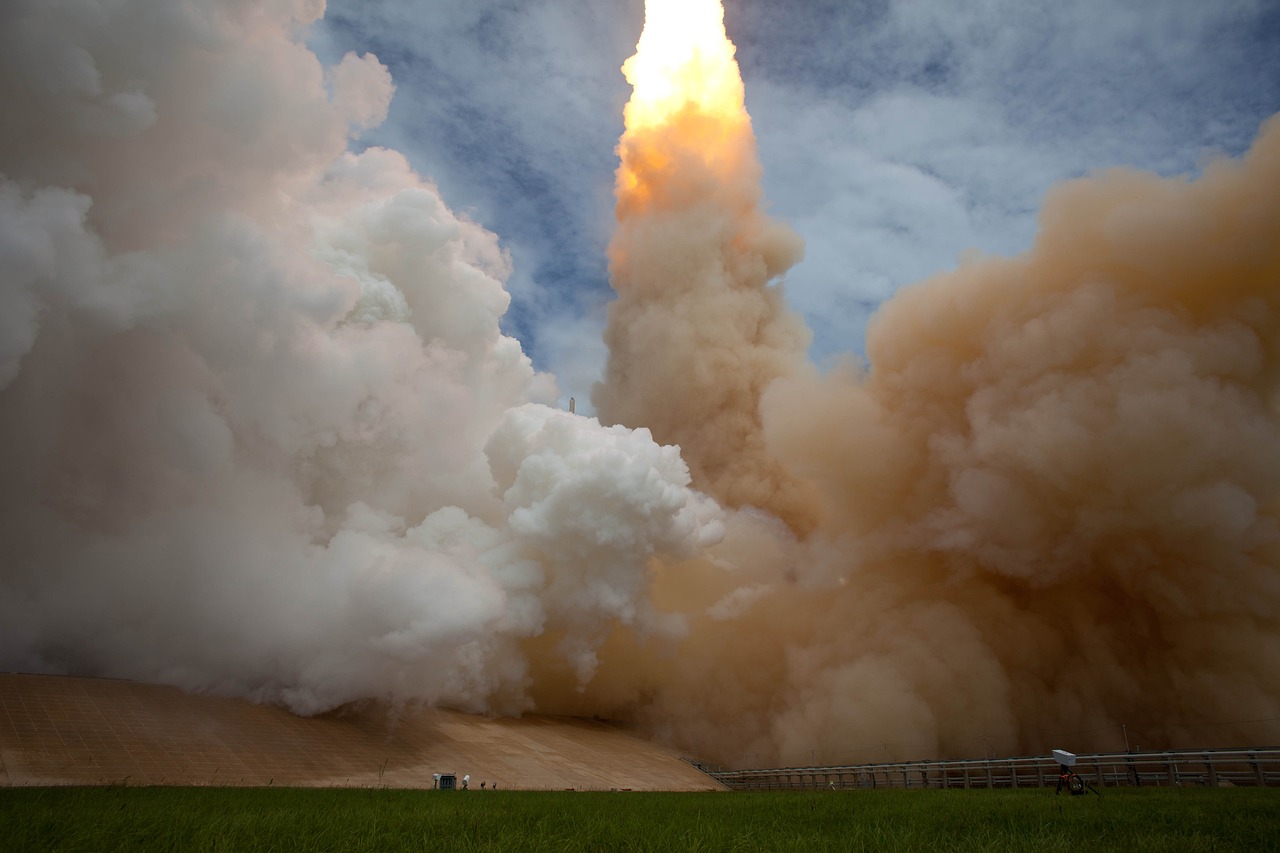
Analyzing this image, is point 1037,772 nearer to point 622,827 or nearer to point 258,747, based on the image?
point 622,827

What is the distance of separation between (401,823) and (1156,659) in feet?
170

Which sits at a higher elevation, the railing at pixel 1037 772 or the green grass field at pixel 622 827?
the railing at pixel 1037 772

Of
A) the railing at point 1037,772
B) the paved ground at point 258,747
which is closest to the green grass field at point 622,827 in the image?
the paved ground at point 258,747

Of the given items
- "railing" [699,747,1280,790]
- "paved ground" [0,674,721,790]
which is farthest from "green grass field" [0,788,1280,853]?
"railing" [699,747,1280,790]

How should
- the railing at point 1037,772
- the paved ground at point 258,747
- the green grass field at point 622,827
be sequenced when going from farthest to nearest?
1. the paved ground at point 258,747
2. the railing at point 1037,772
3. the green grass field at point 622,827

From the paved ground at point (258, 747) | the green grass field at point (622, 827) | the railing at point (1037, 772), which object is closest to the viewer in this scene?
the green grass field at point (622, 827)

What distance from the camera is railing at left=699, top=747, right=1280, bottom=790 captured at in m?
27.8

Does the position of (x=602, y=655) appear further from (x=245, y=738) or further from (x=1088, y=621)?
(x=1088, y=621)

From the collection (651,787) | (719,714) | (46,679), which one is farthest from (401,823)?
(719,714)

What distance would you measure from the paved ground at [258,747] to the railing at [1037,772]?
27.8ft

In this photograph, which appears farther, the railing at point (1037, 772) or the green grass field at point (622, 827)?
the railing at point (1037, 772)

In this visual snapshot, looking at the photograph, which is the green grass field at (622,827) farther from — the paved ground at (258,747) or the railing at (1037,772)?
the railing at (1037,772)

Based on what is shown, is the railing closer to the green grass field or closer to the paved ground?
the paved ground

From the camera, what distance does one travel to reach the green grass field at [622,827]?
9094 millimetres
